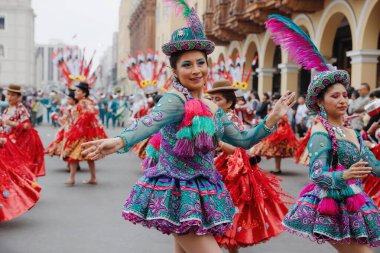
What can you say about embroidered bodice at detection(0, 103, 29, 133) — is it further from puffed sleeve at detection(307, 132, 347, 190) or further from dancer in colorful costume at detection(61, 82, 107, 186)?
puffed sleeve at detection(307, 132, 347, 190)

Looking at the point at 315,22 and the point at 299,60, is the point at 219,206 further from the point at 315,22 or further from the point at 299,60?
the point at 315,22

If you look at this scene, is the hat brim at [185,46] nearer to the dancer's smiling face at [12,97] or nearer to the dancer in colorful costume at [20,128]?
the dancer in colorful costume at [20,128]

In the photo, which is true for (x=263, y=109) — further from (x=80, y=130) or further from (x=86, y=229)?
(x=86, y=229)

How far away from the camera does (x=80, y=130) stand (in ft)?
33.4

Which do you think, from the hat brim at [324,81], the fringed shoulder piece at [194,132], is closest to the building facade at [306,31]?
the hat brim at [324,81]

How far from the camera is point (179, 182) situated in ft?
11.3

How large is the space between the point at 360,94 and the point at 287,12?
359 inches

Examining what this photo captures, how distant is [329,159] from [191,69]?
1126 mm

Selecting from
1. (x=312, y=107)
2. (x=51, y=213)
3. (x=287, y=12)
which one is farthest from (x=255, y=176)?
(x=287, y=12)

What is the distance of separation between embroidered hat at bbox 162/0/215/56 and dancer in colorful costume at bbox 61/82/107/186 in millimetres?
6243

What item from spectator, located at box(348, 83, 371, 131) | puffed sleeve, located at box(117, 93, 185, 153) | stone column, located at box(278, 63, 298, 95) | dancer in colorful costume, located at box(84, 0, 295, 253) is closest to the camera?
puffed sleeve, located at box(117, 93, 185, 153)

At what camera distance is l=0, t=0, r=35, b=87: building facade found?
3231 inches

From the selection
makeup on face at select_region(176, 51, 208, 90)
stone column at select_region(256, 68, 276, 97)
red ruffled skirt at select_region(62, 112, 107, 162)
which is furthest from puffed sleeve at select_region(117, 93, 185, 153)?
stone column at select_region(256, 68, 276, 97)

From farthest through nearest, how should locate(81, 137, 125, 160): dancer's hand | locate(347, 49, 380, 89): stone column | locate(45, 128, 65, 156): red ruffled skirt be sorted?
locate(347, 49, 380, 89): stone column → locate(45, 128, 65, 156): red ruffled skirt → locate(81, 137, 125, 160): dancer's hand
